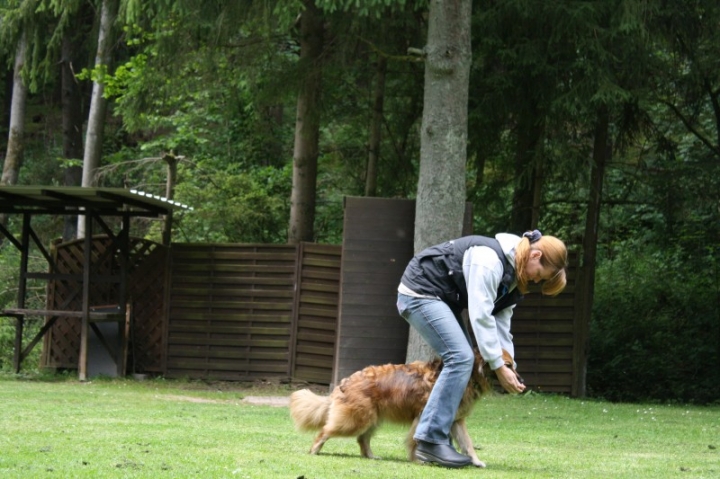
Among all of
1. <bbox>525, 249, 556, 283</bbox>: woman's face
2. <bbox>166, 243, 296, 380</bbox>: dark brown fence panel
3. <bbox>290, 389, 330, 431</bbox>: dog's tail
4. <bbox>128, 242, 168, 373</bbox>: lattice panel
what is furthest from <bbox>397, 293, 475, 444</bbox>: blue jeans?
<bbox>128, 242, 168, 373</bbox>: lattice panel

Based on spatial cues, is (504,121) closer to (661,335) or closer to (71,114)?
(661,335)

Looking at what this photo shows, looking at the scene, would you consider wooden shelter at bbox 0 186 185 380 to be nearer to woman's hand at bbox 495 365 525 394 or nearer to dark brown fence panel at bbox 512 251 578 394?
dark brown fence panel at bbox 512 251 578 394

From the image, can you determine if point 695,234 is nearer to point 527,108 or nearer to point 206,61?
point 527,108

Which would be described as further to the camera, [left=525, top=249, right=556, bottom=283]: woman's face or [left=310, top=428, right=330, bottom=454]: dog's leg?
[left=310, top=428, right=330, bottom=454]: dog's leg

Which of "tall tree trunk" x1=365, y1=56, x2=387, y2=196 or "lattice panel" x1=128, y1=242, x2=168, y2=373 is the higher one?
"tall tree trunk" x1=365, y1=56, x2=387, y2=196

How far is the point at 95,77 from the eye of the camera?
61.3 ft

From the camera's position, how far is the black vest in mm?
6648

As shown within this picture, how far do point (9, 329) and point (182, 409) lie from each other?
9.29m

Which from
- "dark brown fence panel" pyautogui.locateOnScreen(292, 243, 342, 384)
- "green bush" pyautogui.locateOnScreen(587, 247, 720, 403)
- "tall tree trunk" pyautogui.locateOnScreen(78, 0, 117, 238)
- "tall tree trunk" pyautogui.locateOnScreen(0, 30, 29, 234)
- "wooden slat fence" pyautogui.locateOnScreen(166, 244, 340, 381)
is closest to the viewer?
"dark brown fence panel" pyautogui.locateOnScreen(292, 243, 342, 384)

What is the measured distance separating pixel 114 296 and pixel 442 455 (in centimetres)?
1001

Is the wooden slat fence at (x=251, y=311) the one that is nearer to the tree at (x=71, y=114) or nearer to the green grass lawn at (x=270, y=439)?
the green grass lawn at (x=270, y=439)

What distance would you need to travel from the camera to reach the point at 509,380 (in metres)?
6.41

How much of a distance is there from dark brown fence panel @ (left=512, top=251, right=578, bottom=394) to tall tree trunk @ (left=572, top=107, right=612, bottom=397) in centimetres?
14

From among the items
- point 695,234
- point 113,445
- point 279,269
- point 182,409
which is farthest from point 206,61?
point 113,445
